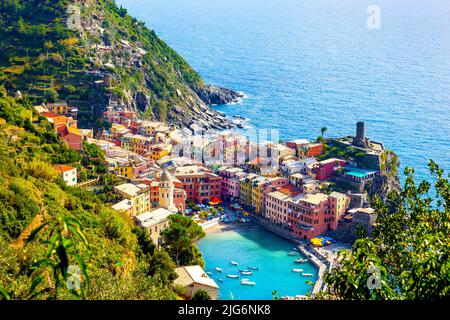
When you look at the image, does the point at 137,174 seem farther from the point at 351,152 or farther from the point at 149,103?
the point at 149,103

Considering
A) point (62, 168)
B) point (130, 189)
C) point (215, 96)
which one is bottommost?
point (130, 189)

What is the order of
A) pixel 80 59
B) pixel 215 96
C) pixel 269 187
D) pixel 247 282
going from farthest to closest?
pixel 215 96 < pixel 80 59 < pixel 269 187 < pixel 247 282

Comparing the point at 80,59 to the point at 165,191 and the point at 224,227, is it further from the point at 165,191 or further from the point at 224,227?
the point at 224,227

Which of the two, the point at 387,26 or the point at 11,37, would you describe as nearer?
the point at 11,37

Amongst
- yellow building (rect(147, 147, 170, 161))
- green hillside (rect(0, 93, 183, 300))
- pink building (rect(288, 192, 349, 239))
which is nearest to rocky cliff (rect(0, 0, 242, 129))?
yellow building (rect(147, 147, 170, 161))

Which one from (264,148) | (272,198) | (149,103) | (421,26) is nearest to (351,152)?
(264,148)

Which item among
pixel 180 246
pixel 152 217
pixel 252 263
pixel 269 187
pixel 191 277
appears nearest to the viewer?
pixel 191 277

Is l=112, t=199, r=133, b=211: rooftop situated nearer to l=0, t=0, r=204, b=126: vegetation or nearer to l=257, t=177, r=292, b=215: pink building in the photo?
l=257, t=177, r=292, b=215: pink building

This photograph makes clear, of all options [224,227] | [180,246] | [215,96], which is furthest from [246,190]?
[215,96]
